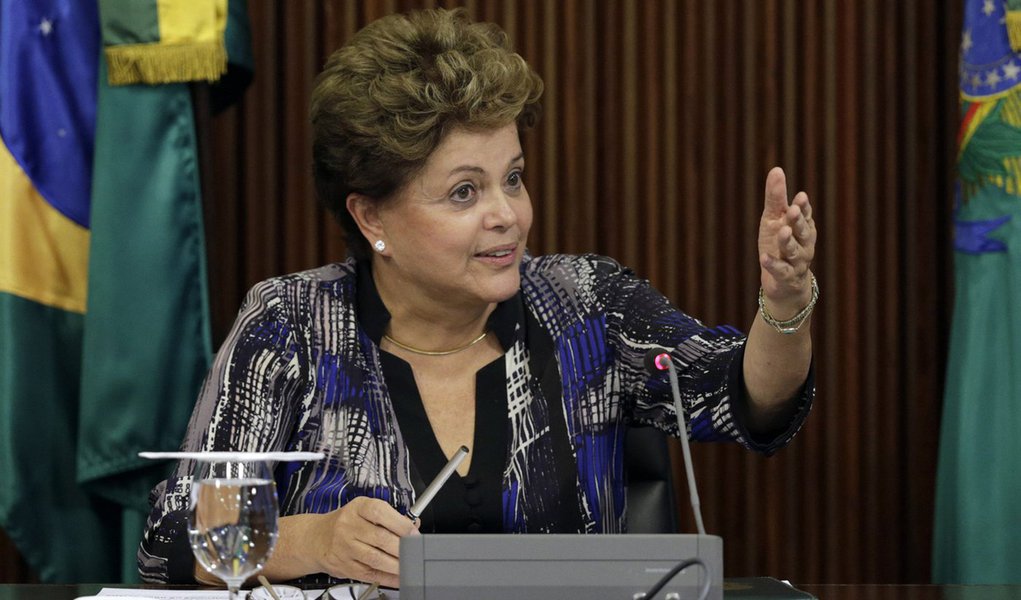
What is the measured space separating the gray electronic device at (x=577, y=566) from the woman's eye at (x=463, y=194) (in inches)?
34.6

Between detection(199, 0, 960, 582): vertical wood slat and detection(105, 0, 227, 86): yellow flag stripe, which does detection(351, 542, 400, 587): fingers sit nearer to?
detection(105, 0, 227, 86): yellow flag stripe

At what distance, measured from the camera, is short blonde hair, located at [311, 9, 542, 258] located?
2098mm

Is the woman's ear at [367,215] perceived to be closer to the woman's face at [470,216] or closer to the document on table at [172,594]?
the woman's face at [470,216]

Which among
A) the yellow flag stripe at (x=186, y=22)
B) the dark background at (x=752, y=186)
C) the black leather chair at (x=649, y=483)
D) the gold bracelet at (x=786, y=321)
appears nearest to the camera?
the gold bracelet at (x=786, y=321)

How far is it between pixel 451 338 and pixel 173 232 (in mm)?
796

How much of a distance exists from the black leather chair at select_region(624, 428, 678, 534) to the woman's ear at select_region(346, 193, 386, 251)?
565mm

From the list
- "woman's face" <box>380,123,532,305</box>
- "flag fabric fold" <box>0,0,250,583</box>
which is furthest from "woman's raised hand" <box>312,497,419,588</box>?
"flag fabric fold" <box>0,0,250,583</box>

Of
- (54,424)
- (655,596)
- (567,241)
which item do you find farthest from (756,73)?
(655,596)

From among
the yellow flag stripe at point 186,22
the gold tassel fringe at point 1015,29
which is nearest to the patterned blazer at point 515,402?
the yellow flag stripe at point 186,22

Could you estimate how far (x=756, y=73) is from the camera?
121 inches

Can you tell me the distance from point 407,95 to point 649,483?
0.78m

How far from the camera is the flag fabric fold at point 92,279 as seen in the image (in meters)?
2.64

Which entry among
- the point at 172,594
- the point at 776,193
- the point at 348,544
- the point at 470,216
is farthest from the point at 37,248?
the point at 776,193

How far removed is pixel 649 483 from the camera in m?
2.18
